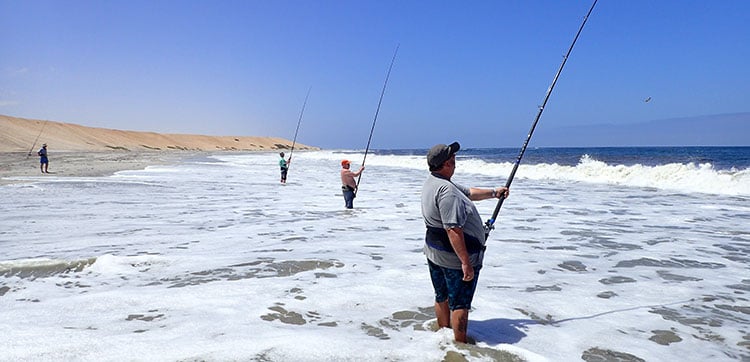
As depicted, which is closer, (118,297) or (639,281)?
(118,297)

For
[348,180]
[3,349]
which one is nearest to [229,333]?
[3,349]

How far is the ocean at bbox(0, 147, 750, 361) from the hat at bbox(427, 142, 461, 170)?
125cm

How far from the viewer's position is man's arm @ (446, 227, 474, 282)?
10.2ft

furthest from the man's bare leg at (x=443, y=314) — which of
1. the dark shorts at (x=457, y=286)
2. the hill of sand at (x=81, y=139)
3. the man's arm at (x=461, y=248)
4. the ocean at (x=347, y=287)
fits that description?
the hill of sand at (x=81, y=139)

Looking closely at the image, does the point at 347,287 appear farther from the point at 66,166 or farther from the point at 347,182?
the point at 66,166

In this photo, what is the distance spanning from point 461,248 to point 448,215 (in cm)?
21

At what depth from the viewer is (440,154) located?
328cm

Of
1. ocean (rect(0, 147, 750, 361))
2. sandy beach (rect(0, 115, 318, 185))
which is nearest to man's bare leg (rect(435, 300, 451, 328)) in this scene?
ocean (rect(0, 147, 750, 361))

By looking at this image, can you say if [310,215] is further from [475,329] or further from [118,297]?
[475,329]

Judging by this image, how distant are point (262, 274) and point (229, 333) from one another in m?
1.72

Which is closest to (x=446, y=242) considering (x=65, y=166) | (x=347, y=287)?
(x=347, y=287)

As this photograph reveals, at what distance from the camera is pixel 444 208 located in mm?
3139

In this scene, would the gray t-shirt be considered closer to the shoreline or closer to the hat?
the hat

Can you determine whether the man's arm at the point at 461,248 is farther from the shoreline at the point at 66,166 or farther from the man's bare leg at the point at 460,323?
the shoreline at the point at 66,166
